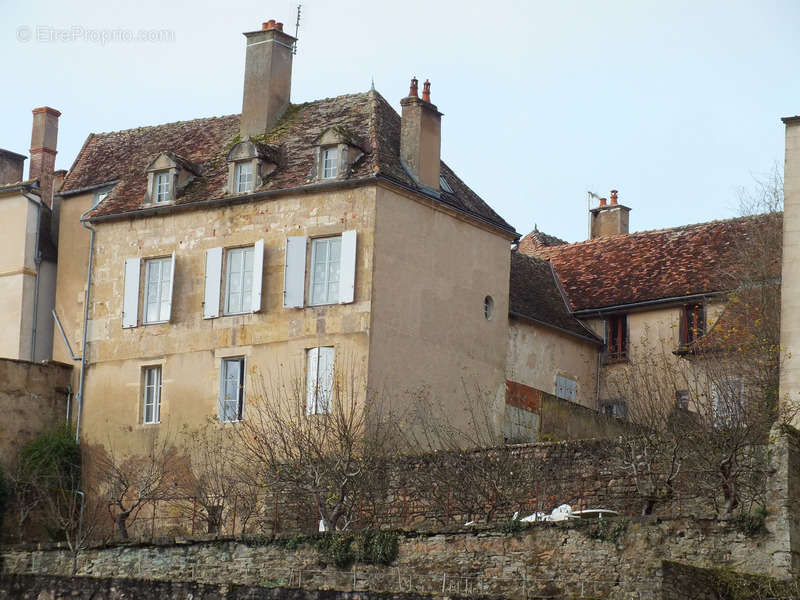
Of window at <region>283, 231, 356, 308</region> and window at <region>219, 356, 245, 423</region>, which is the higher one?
window at <region>283, 231, 356, 308</region>

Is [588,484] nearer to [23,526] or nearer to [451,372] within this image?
[451,372]

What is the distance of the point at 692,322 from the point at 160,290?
11703 mm

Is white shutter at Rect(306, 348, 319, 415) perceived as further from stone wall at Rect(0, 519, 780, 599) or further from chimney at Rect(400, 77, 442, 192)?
stone wall at Rect(0, 519, 780, 599)

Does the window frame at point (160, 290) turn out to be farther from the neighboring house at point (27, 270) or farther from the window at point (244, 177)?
the neighboring house at point (27, 270)

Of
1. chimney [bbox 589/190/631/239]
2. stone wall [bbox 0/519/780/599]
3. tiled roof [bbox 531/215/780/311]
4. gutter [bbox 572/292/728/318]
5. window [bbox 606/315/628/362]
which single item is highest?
chimney [bbox 589/190/631/239]

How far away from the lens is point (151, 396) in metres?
32.6

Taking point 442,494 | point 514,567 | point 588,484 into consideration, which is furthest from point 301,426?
point 514,567

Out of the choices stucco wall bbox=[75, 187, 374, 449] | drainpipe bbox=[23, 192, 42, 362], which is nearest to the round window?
stucco wall bbox=[75, 187, 374, 449]

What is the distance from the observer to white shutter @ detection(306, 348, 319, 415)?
2994cm

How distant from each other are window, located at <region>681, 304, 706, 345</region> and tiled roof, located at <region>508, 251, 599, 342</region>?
225 centimetres

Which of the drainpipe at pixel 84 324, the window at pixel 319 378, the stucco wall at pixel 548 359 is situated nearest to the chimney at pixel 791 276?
the stucco wall at pixel 548 359

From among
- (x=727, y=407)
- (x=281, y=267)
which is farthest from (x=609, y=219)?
(x=727, y=407)

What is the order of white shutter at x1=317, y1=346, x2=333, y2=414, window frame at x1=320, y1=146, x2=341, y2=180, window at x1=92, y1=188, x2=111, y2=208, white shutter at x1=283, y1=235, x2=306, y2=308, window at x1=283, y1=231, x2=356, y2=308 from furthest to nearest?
window at x1=92, y1=188, x2=111, y2=208 → window frame at x1=320, y1=146, x2=341, y2=180 → white shutter at x1=283, y1=235, x2=306, y2=308 → window at x1=283, y1=231, x2=356, y2=308 → white shutter at x1=317, y1=346, x2=333, y2=414

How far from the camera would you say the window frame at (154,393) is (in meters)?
32.3
